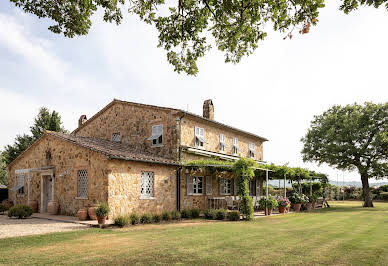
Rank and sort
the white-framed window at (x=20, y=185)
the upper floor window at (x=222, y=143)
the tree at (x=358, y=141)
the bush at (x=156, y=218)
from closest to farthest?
the bush at (x=156, y=218), the white-framed window at (x=20, y=185), the upper floor window at (x=222, y=143), the tree at (x=358, y=141)

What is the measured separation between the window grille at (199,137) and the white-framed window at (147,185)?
181 inches

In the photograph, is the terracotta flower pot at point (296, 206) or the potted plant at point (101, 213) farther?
the terracotta flower pot at point (296, 206)

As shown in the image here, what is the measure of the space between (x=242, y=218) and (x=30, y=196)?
41.5 feet

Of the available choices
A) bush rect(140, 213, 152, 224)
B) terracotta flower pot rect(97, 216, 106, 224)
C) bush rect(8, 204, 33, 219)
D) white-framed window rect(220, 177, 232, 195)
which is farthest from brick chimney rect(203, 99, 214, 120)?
bush rect(8, 204, 33, 219)

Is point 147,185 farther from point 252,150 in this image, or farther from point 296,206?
point 252,150

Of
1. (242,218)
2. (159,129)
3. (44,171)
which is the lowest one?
(242,218)

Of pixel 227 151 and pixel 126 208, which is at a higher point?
pixel 227 151

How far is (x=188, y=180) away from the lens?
739 inches

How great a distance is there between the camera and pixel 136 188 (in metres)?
15.3

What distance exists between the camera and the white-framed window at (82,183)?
1529 centimetres

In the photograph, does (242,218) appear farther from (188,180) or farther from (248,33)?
(248,33)

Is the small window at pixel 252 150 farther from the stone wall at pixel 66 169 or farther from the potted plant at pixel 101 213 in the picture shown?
the potted plant at pixel 101 213

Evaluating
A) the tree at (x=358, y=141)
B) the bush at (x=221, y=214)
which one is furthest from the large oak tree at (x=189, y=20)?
the tree at (x=358, y=141)

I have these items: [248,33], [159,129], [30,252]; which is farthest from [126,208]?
[248,33]
